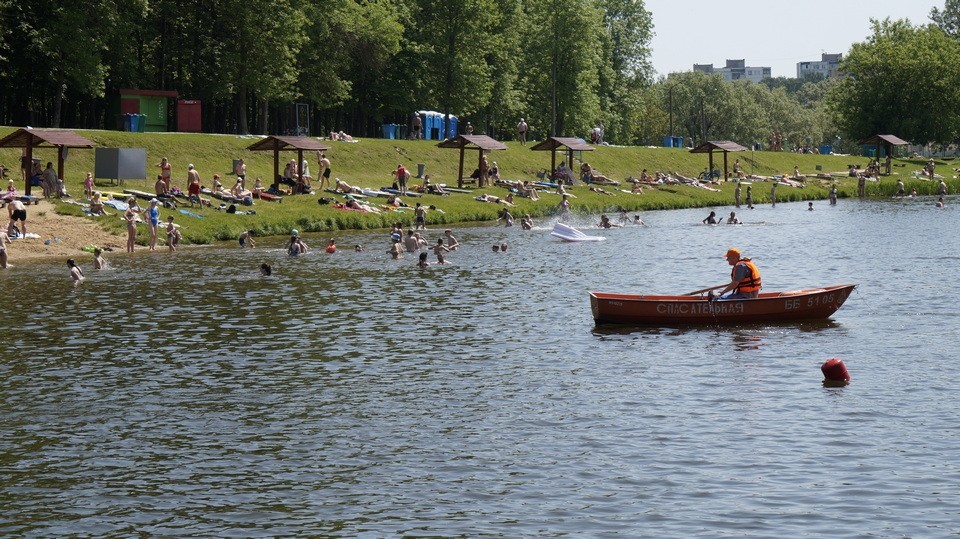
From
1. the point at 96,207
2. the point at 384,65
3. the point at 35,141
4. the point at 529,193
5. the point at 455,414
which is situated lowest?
the point at 455,414

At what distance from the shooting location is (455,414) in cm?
2555

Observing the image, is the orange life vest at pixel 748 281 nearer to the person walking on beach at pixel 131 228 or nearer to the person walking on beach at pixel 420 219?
the person walking on beach at pixel 131 228

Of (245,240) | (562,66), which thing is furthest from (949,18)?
(245,240)

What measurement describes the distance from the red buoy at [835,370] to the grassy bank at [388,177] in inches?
1572

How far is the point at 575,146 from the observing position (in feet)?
312

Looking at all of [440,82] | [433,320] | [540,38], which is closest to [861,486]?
[433,320]

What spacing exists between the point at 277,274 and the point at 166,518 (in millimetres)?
32205

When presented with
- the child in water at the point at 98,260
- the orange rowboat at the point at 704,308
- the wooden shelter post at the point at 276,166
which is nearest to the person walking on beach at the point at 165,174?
the wooden shelter post at the point at 276,166

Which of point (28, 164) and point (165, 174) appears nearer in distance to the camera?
point (28, 164)

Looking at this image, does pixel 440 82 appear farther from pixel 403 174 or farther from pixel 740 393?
pixel 740 393

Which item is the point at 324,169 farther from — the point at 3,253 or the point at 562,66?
the point at 562,66

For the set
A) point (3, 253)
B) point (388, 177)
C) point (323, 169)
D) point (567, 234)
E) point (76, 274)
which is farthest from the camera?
point (388, 177)

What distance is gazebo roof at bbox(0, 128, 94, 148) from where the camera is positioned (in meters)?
59.4

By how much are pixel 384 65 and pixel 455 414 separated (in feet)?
265
